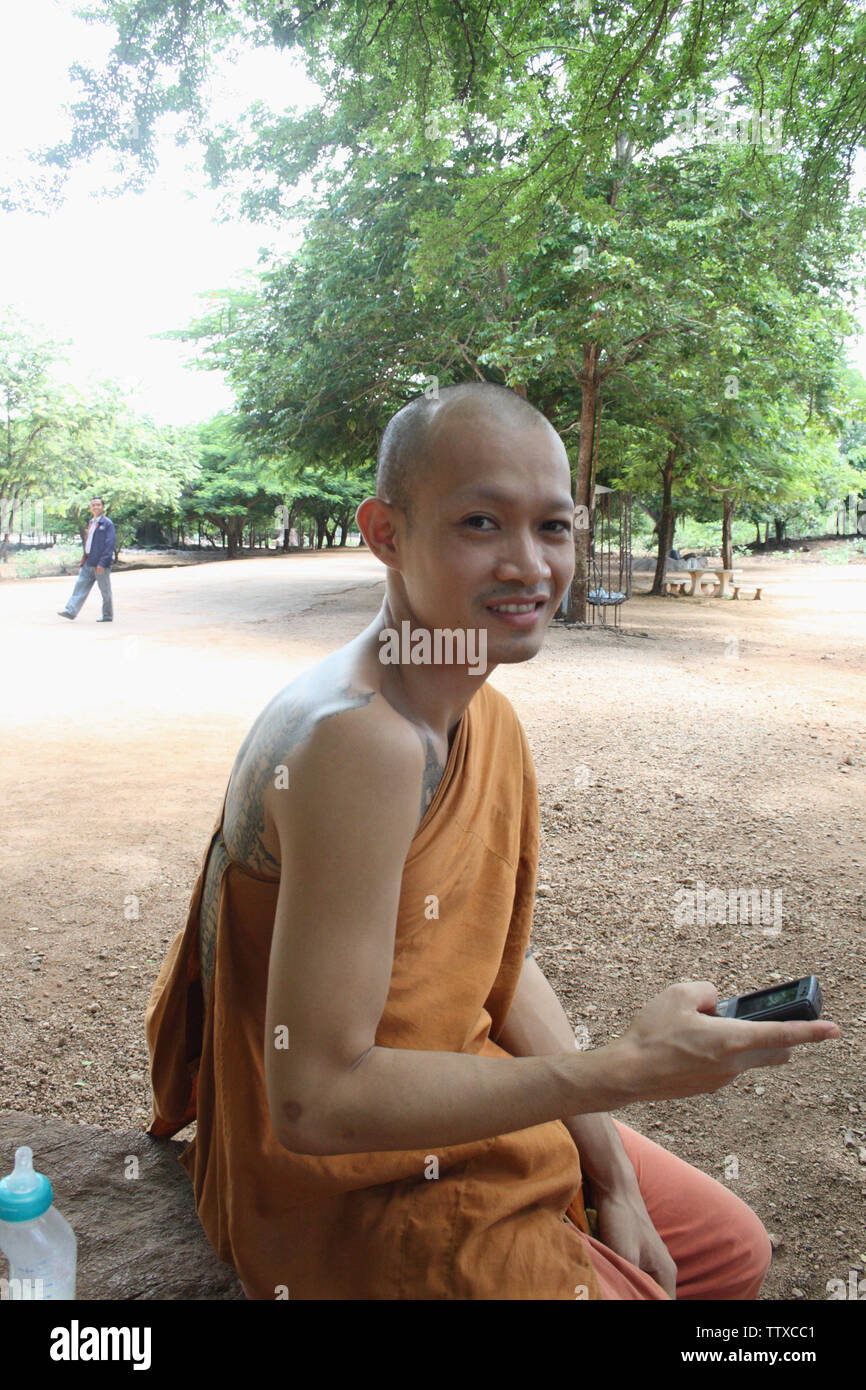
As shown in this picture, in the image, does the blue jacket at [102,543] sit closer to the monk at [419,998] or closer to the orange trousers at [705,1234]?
the monk at [419,998]

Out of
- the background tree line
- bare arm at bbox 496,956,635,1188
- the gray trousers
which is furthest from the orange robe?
the gray trousers

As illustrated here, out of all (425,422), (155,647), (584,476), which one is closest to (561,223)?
(584,476)

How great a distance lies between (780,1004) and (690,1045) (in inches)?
8.0

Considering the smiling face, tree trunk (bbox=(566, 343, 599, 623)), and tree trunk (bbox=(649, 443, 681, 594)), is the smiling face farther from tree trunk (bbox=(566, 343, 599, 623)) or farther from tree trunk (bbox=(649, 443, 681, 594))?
tree trunk (bbox=(649, 443, 681, 594))

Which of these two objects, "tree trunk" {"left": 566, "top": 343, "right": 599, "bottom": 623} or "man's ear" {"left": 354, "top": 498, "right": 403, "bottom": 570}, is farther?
"tree trunk" {"left": 566, "top": 343, "right": 599, "bottom": 623}

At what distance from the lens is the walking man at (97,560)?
13781 mm

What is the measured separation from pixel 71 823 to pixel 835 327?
1407cm

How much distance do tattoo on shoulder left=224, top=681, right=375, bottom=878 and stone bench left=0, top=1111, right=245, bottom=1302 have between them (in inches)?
28.0

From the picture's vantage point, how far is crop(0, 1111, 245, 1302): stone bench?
1.47 m

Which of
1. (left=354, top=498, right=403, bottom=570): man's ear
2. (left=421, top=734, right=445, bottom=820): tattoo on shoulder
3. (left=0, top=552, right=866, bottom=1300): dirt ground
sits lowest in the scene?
(left=0, top=552, right=866, bottom=1300): dirt ground

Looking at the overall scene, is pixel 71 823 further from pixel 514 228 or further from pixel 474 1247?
pixel 474 1247

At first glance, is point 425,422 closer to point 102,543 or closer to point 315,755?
point 315,755

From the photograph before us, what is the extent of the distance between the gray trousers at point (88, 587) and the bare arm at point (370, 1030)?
1412 cm
